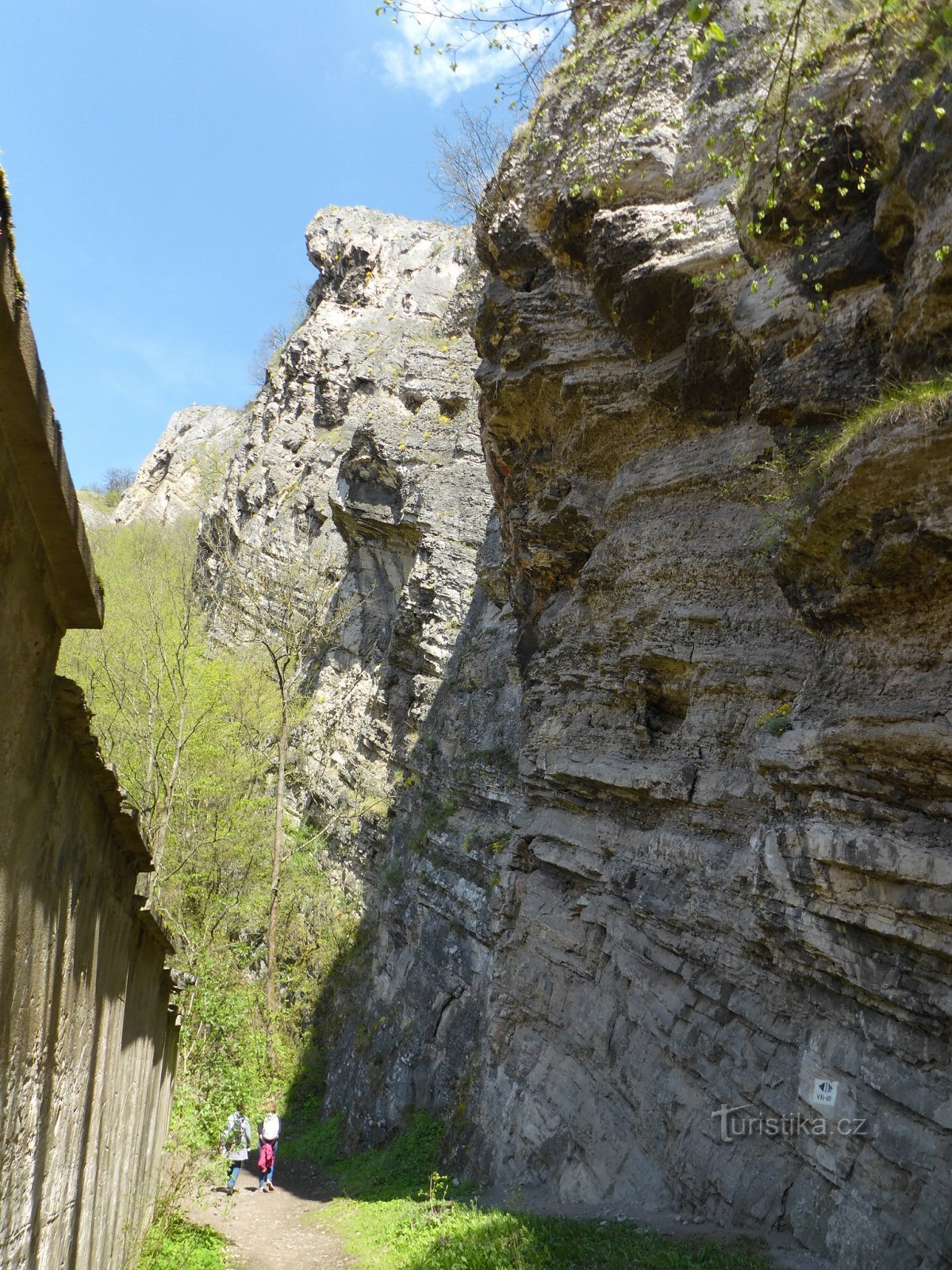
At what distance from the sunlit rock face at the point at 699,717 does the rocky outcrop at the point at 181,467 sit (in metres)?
44.8

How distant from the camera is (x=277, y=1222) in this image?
1206cm

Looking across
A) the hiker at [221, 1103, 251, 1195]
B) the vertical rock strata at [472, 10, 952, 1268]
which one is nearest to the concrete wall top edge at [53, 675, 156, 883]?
the vertical rock strata at [472, 10, 952, 1268]

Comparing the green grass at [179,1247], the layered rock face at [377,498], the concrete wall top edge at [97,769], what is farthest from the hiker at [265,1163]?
the concrete wall top edge at [97,769]

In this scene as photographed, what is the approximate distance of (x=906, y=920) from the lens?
229 inches

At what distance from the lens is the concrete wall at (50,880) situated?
3361mm

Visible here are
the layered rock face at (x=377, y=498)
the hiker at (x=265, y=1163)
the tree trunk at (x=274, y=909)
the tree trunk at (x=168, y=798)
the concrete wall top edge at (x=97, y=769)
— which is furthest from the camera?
the layered rock face at (x=377, y=498)

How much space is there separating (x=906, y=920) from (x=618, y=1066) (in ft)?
15.2

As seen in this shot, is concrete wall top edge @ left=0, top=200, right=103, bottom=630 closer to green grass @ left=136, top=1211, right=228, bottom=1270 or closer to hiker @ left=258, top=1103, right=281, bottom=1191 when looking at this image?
green grass @ left=136, top=1211, right=228, bottom=1270

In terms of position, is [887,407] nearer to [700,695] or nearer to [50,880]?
[700,695]

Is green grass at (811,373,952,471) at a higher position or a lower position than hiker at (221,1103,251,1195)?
higher

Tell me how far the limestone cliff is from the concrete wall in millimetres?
4966

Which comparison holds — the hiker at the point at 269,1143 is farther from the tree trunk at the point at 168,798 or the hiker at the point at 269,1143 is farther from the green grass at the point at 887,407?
the green grass at the point at 887,407

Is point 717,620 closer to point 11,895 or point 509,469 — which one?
point 509,469

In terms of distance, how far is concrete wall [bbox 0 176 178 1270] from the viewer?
3.36m
